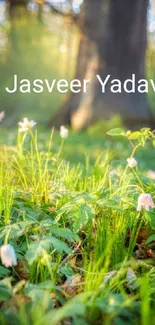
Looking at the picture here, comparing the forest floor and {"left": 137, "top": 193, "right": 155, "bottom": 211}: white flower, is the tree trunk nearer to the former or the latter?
the forest floor

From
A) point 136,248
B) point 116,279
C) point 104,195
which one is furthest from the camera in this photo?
point 136,248

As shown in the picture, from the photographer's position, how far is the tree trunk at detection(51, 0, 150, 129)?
32.0ft

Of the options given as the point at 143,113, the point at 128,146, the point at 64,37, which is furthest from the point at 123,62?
the point at 64,37

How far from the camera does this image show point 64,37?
27.4m

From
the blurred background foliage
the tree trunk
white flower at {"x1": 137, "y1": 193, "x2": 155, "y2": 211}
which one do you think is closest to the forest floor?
white flower at {"x1": 137, "y1": 193, "x2": 155, "y2": 211}

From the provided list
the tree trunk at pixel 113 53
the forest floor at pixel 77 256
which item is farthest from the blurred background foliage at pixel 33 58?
the forest floor at pixel 77 256

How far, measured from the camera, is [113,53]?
995 centimetres

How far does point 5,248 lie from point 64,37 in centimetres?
2687

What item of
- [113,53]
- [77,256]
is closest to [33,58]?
[113,53]

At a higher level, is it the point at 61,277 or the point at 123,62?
the point at 123,62

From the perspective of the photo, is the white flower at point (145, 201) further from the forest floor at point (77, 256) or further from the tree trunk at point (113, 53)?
the tree trunk at point (113, 53)

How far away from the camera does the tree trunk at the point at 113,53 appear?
9.75 metres

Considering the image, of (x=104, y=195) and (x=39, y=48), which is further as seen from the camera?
(x=39, y=48)

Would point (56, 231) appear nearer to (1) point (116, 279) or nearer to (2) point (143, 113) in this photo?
(1) point (116, 279)
